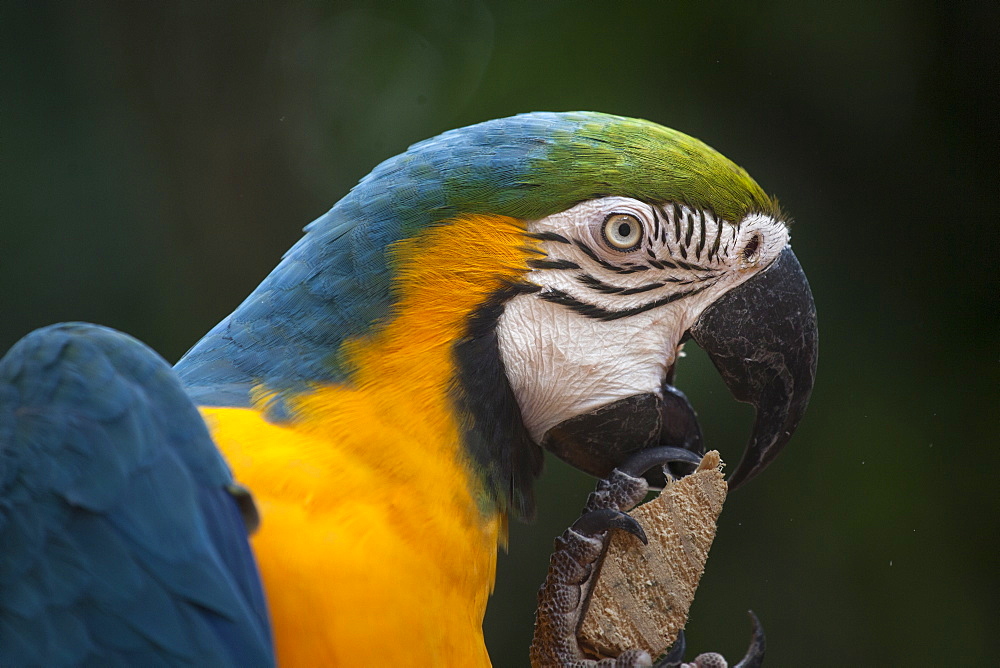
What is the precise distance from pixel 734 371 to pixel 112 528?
704mm

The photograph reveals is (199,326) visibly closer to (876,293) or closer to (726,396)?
(726,396)

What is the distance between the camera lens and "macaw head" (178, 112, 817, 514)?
0.97 meters

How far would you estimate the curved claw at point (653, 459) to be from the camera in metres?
1.06

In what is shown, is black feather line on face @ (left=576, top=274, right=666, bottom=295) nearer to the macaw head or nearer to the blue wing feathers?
the macaw head

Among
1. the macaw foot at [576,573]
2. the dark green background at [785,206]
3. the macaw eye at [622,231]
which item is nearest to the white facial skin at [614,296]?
the macaw eye at [622,231]

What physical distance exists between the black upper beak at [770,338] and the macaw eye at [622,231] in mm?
139

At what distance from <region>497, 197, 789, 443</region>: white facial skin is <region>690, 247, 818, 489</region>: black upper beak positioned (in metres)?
0.02

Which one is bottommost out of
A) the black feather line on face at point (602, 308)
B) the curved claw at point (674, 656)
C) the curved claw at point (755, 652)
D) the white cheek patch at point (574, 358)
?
the curved claw at point (674, 656)

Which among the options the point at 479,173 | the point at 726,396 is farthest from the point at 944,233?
the point at 479,173

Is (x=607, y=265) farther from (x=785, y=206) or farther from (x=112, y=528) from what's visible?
(x=785, y=206)

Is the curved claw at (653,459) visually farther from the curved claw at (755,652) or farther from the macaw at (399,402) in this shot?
the curved claw at (755,652)

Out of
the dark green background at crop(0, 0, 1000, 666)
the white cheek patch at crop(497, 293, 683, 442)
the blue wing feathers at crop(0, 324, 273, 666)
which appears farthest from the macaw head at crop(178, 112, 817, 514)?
the dark green background at crop(0, 0, 1000, 666)

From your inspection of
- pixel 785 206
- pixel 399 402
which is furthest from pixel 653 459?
pixel 785 206

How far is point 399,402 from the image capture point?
93cm
